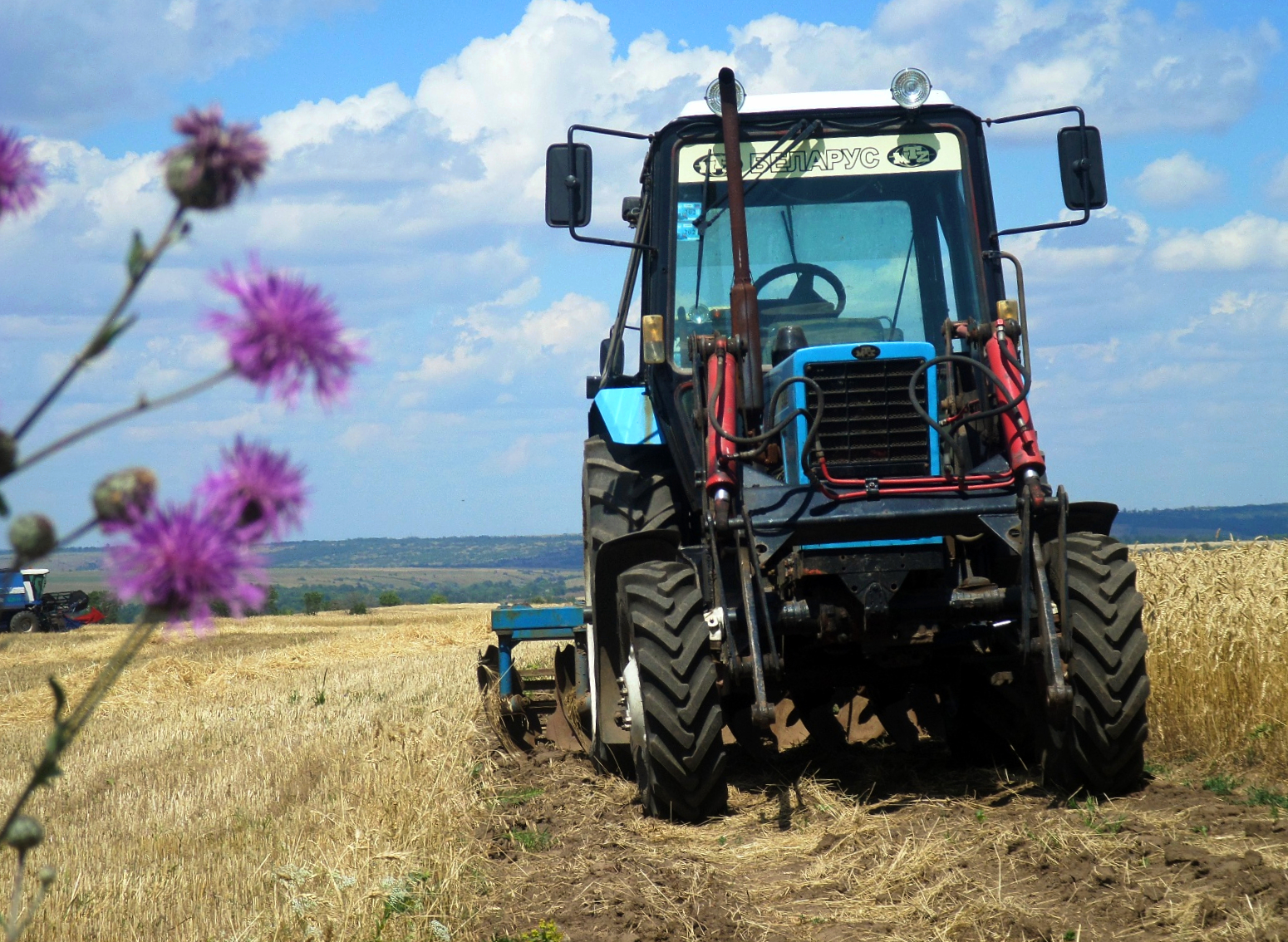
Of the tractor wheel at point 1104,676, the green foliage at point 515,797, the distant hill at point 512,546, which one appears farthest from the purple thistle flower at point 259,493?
the green foliage at point 515,797

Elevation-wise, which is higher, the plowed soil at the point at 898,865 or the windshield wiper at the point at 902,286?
the windshield wiper at the point at 902,286

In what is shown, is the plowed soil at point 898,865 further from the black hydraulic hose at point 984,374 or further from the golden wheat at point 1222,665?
the black hydraulic hose at point 984,374

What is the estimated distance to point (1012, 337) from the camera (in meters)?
5.60

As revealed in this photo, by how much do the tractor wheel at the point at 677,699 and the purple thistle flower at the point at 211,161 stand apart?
4240 mm

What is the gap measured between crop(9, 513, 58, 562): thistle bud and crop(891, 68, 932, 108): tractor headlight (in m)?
5.79

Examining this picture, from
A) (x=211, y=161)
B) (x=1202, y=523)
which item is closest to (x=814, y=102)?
(x=211, y=161)

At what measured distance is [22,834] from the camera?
1052 mm

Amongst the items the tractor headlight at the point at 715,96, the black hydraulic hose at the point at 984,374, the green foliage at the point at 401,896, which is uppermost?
the tractor headlight at the point at 715,96

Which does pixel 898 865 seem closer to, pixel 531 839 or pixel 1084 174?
pixel 531 839

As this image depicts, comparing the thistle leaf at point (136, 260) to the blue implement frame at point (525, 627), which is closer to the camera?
the thistle leaf at point (136, 260)

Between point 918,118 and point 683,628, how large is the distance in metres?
2.90

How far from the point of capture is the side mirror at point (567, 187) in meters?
5.69

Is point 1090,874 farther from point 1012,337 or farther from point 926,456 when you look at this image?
point 1012,337

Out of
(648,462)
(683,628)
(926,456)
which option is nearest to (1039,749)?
(926,456)
